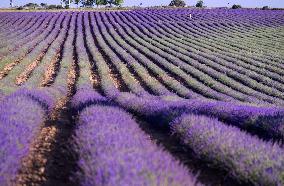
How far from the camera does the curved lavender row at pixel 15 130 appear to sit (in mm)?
5719

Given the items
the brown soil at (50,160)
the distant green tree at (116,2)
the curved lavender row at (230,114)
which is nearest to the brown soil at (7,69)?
the curved lavender row at (230,114)

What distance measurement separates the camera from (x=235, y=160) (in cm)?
610

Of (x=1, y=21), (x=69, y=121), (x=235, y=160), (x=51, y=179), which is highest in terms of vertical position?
(x=235, y=160)

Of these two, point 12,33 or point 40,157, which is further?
point 12,33

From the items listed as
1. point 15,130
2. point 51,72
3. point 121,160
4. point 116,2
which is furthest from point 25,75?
point 116,2

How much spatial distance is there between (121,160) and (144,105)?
21.4 feet

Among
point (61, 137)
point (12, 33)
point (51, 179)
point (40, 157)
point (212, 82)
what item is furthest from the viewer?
point (12, 33)

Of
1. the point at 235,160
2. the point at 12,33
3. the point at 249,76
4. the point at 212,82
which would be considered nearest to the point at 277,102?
the point at 212,82

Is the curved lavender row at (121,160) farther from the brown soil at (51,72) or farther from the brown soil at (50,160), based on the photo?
the brown soil at (51,72)

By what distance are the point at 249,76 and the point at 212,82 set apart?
355cm

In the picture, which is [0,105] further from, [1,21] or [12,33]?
[1,21]

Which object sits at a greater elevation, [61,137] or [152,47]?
[61,137]

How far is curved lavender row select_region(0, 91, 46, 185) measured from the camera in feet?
18.8

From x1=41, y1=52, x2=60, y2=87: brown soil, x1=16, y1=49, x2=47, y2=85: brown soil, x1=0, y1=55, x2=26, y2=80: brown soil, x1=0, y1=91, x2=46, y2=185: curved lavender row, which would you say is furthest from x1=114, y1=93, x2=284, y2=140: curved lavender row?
x1=0, y1=55, x2=26, y2=80: brown soil
